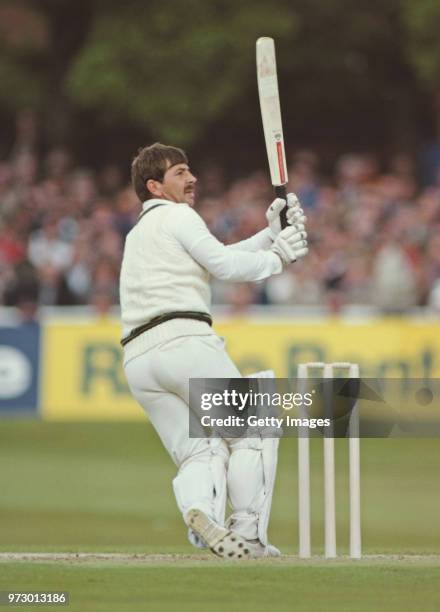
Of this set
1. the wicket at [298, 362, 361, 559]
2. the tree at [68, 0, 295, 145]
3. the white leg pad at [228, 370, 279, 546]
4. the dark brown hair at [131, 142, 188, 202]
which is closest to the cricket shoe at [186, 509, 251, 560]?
the white leg pad at [228, 370, 279, 546]

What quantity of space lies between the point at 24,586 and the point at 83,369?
11142 mm

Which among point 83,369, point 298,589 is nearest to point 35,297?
point 83,369

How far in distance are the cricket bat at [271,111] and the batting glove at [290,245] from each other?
0.81 feet

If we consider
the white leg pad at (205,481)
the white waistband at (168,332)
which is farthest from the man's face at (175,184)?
the white leg pad at (205,481)

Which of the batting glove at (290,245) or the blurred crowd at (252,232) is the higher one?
the blurred crowd at (252,232)

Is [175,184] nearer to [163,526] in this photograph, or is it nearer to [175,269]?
[175,269]

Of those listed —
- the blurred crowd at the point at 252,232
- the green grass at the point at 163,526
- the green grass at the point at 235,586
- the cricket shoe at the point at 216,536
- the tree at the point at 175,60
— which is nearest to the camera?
the green grass at the point at 235,586

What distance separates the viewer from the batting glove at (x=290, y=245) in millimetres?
8633

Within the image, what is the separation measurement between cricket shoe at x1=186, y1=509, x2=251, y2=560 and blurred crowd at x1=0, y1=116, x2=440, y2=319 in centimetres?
1027

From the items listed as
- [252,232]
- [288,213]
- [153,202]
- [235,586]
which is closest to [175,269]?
[153,202]

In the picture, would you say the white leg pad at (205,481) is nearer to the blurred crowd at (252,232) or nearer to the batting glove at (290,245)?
the batting glove at (290,245)

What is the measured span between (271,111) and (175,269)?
3.30 feet

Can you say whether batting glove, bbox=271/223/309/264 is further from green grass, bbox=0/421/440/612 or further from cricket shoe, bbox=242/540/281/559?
green grass, bbox=0/421/440/612

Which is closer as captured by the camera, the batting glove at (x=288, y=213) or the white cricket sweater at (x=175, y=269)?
the white cricket sweater at (x=175, y=269)
